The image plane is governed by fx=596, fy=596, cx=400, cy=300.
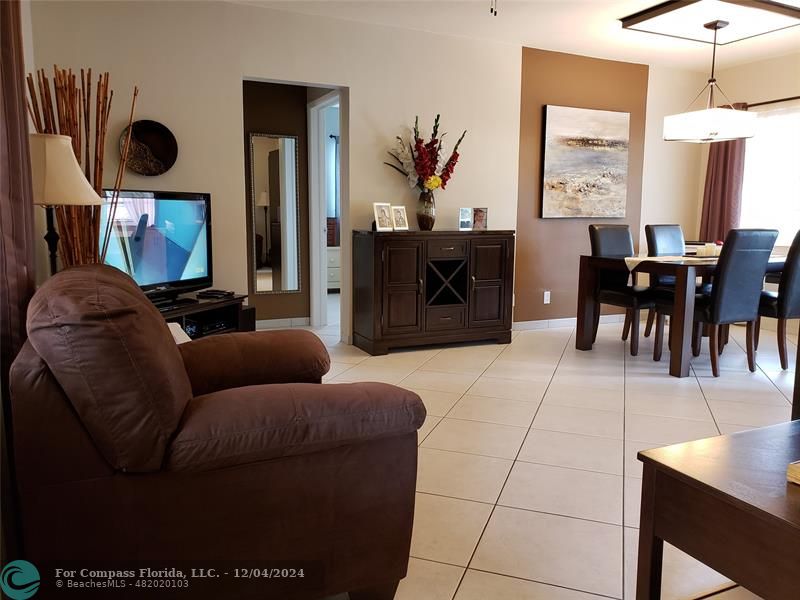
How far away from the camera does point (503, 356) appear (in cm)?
461

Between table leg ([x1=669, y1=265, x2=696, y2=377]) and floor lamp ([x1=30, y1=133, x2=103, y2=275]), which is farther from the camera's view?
table leg ([x1=669, y1=265, x2=696, y2=377])

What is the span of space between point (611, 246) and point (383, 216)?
1.91 metres

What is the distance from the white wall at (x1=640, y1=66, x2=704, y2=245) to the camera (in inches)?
233

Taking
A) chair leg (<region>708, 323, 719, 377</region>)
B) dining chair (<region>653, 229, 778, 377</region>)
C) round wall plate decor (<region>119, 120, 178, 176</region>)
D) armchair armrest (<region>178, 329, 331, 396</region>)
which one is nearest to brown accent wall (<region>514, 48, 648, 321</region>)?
dining chair (<region>653, 229, 778, 377</region>)

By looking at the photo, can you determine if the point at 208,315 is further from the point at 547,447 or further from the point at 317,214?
the point at 547,447

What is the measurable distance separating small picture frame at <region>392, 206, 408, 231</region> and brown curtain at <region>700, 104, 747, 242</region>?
3.32 m

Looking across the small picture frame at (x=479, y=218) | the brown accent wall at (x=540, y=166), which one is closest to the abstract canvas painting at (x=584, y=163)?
the brown accent wall at (x=540, y=166)

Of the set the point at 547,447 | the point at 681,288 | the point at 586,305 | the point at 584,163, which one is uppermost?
the point at 584,163

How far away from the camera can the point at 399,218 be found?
4707mm

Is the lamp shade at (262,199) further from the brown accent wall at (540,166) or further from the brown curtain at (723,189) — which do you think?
the brown curtain at (723,189)

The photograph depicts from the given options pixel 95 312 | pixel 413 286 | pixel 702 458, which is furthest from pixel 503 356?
pixel 95 312

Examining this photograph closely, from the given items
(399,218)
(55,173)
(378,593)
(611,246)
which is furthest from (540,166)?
(378,593)

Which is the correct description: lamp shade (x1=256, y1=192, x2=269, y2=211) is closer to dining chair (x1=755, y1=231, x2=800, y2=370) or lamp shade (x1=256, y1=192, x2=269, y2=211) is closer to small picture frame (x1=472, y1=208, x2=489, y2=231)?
small picture frame (x1=472, y1=208, x2=489, y2=231)

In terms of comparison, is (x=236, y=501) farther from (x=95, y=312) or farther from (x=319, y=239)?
(x=319, y=239)
